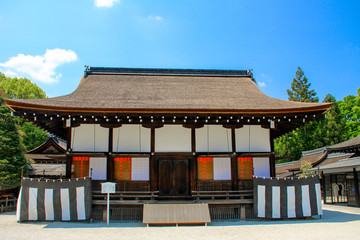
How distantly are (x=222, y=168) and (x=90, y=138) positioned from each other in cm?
621

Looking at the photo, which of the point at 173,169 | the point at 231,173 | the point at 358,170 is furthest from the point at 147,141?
the point at 358,170

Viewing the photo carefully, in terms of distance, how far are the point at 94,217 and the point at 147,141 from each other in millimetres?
3915

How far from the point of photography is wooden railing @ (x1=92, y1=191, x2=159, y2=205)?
11.3 m

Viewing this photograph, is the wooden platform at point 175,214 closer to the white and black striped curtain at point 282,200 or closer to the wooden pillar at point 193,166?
the wooden pillar at point 193,166

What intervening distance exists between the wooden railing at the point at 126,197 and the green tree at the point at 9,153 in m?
7.93

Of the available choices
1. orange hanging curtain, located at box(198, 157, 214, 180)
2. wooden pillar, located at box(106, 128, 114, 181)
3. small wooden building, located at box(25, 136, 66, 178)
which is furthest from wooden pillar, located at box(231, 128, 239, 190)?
small wooden building, located at box(25, 136, 66, 178)

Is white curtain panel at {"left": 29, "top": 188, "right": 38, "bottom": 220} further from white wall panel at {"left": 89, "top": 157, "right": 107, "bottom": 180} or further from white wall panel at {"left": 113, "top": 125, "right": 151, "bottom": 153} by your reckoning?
white wall panel at {"left": 113, "top": 125, "right": 151, "bottom": 153}

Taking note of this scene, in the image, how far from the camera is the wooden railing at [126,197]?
1134 cm

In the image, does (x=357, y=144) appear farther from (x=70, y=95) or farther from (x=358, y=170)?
(x=70, y=95)

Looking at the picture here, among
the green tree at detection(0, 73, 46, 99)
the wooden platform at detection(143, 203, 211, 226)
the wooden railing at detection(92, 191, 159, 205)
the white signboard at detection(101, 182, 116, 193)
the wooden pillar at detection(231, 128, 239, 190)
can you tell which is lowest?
the wooden platform at detection(143, 203, 211, 226)

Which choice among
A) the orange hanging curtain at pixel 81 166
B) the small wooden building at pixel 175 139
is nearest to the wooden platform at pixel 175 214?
the small wooden building at pixel 175 139

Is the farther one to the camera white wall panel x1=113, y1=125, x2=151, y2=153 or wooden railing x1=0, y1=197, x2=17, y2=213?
wooden railing x1=0, y1=197, x2=17, y2=213

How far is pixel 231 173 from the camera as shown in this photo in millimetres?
12594

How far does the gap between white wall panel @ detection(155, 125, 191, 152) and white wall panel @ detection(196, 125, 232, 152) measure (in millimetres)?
516
